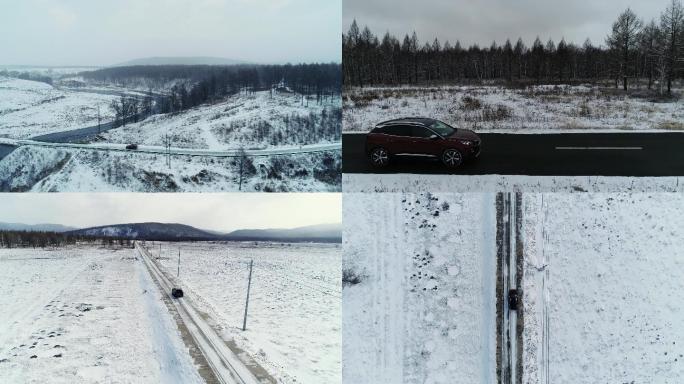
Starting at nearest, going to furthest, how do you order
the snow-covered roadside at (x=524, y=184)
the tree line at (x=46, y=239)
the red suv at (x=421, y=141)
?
the snow-covered roadside at (x=524, y=184) < the red suv at (x=421, y=141) < the tree line at (x=46, y=239)

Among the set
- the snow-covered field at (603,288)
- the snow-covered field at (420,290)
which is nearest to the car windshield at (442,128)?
the snow-covered field at (420,290)

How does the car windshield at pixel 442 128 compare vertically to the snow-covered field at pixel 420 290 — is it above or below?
above

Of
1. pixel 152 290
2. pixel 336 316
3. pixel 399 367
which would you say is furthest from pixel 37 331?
pixel 399 367

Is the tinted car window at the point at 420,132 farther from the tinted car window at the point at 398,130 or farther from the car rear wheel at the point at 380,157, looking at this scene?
the car rear wheel at the point at 380,157

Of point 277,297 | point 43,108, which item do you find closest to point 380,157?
point 277,297

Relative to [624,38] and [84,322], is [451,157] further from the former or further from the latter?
[84,322]

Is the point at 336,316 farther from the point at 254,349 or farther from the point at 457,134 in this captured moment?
the point at 457,134
